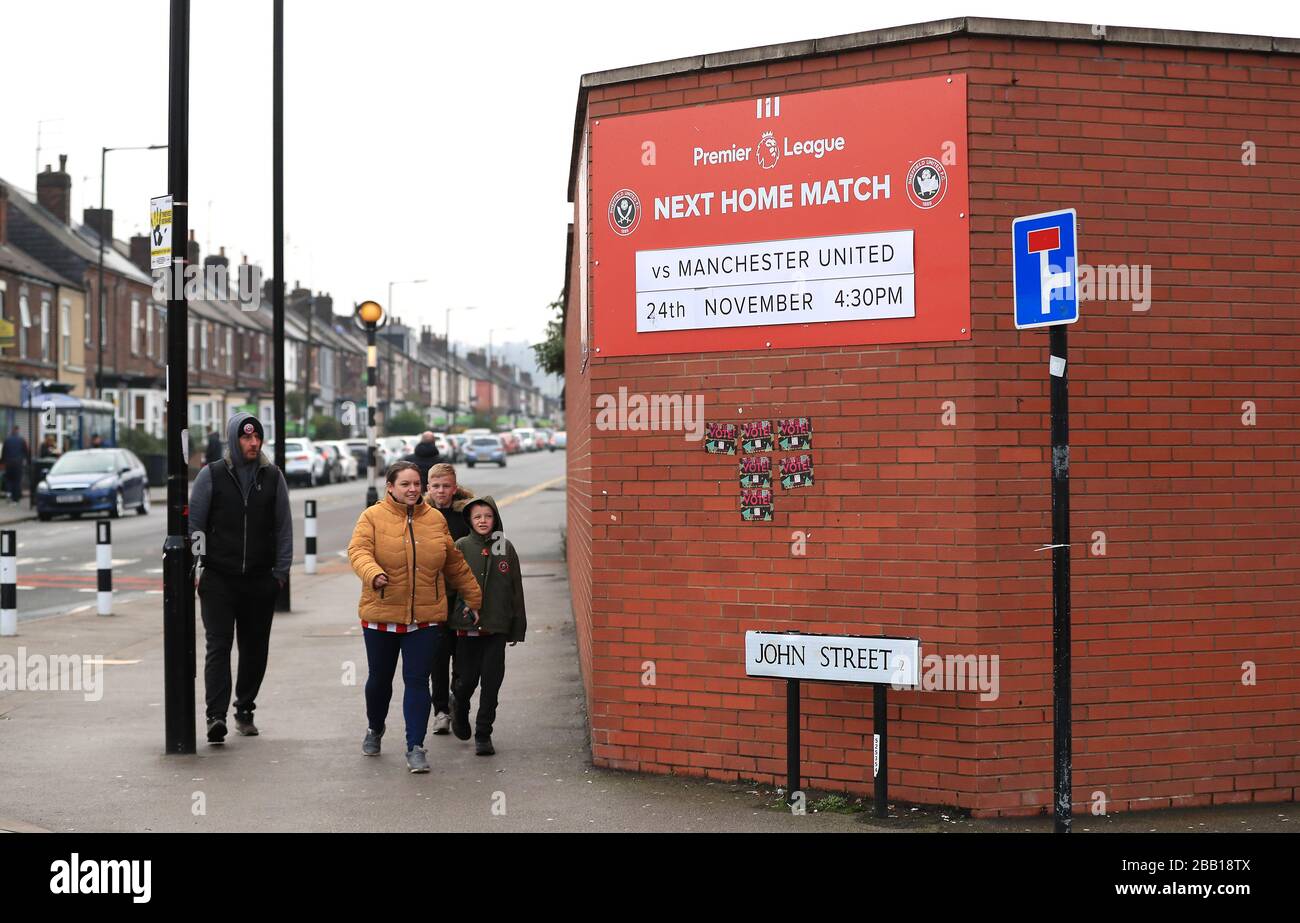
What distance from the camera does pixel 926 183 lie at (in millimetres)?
6684

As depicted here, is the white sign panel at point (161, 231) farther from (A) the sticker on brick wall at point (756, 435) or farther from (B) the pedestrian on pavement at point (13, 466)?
(B) the pedestrian on pavement at point (13, 466)

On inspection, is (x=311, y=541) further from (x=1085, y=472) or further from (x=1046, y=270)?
(x=1046, y=270)

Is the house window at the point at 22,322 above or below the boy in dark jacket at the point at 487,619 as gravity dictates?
above

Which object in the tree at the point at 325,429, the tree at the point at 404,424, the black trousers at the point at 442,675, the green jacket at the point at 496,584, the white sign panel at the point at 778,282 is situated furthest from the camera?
the tree at the point at 404,424

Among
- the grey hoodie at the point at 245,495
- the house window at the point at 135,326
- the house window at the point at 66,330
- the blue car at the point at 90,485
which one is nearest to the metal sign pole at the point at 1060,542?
the grey hoodie at the point at 245,495

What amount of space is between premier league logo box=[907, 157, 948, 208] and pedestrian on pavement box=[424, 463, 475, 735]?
3258mm

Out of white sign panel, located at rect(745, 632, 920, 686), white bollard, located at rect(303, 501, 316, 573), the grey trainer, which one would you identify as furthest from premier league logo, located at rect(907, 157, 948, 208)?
white bollard, located at rect(303, 501, 316, 573)

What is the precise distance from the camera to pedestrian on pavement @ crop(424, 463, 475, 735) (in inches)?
343

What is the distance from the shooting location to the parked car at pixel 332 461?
49.5 metres

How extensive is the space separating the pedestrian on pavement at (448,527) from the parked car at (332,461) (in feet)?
134

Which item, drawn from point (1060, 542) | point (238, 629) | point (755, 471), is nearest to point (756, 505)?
point (755, 471)
